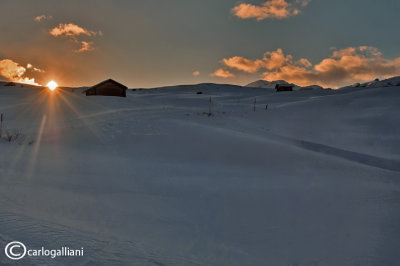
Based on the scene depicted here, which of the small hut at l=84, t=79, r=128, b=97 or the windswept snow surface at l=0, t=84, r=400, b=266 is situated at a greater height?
the small hut at l=84, t=79, r=128, b=97

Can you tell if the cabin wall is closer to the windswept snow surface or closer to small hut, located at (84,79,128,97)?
small hut, located at (84,79,128,97)

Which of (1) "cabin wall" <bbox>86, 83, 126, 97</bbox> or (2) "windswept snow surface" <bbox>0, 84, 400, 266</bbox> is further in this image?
(1) "cabin wall" <bbox>86, 83, 126, 97</bbox>

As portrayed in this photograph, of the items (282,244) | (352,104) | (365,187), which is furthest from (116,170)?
(352,104)

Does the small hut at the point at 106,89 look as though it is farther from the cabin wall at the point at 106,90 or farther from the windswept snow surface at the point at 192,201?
the windswept snow surface at the point at 192,201

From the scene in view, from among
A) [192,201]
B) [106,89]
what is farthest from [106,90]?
[192,201]

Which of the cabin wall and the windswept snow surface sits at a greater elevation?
the cabin wall

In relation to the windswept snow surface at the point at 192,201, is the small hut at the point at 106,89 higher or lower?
higher

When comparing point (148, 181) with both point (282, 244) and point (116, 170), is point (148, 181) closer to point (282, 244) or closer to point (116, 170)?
point (116, 170)

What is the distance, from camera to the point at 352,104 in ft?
67.6

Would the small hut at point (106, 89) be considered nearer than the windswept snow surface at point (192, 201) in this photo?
No

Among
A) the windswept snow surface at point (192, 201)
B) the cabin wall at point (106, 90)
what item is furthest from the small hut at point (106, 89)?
the windswept snow surface at point (192, 201)

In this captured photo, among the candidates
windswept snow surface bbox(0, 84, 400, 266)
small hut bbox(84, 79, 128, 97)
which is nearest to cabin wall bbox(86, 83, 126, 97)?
small hut bbox(84, 79, 128, 97)

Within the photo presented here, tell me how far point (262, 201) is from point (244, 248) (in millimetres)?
1701

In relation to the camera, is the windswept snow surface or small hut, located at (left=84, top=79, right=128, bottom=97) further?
small hut, located at (left=84, top=79, right=128, bottom=97)
